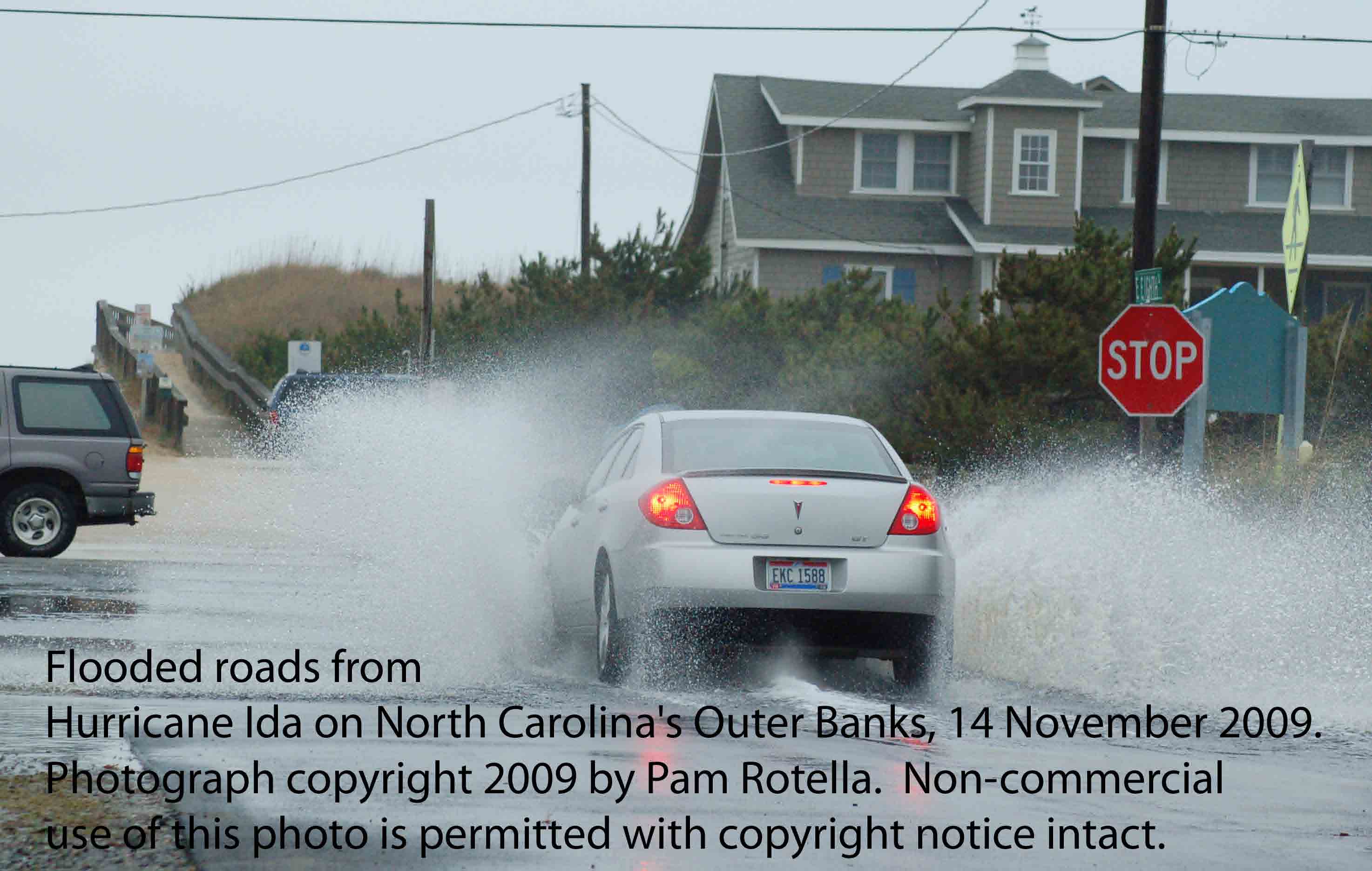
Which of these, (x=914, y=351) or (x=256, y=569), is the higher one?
(x=914, y=351)

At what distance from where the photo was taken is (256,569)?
1812 centimetres

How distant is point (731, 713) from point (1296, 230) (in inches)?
590

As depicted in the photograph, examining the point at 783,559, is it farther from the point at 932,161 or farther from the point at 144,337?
the point at 144,337

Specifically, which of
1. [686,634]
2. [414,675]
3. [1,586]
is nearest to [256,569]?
[1,586]

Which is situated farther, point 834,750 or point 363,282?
point 363,282

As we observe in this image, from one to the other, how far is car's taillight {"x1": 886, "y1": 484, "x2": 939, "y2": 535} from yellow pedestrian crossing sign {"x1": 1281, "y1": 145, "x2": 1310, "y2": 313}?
12.5 meters

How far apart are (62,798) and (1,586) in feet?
31.3

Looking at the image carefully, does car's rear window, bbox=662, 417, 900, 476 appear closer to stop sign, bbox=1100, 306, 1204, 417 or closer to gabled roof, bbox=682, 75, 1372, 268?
stop sign, bbox=1100, 306, 1204, 417

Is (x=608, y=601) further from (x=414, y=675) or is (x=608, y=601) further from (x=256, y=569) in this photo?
(x=256, y=569)

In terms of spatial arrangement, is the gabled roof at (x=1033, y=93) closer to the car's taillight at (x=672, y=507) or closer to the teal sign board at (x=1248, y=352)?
the teal sign board at (x=1248, y=352)

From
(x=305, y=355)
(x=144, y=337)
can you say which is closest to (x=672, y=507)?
(x=144, y=337)

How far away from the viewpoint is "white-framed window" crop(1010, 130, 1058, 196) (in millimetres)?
42500

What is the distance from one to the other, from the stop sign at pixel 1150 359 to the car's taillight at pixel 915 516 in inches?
320

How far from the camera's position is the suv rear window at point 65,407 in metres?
18.5
